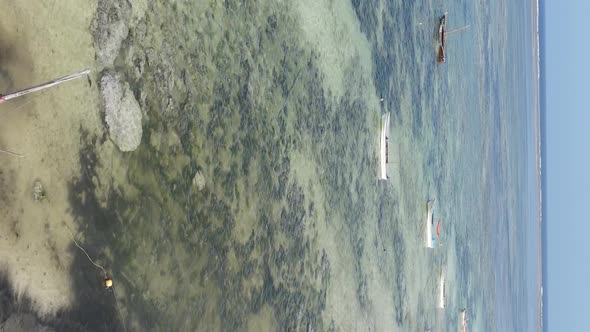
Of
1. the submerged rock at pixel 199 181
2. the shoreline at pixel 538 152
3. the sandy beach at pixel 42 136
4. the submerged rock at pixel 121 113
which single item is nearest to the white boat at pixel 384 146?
the submerged rock at pixel 199 181

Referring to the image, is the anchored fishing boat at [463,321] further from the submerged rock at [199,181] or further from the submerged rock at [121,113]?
the submerged rock at [121,113]

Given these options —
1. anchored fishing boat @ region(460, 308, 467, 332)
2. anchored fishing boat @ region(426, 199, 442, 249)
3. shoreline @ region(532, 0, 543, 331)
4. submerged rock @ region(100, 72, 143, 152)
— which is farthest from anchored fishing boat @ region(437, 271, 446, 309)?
shoreline @ region(532, 0, 543, 331)

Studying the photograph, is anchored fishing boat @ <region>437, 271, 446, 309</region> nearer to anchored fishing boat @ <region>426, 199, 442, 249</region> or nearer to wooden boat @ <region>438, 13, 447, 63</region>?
anchored fishing boat @ <region>426, 199, 442, 249</region>

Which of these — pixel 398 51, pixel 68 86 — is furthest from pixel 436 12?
pixel 68 86

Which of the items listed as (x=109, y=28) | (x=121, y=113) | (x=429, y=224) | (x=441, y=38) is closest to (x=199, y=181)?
(x=121, y=113)

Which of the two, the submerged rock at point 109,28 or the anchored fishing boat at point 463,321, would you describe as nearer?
the submerged rock at point 109,28

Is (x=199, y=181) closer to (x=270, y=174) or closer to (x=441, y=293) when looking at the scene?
(x=270, y=174)
